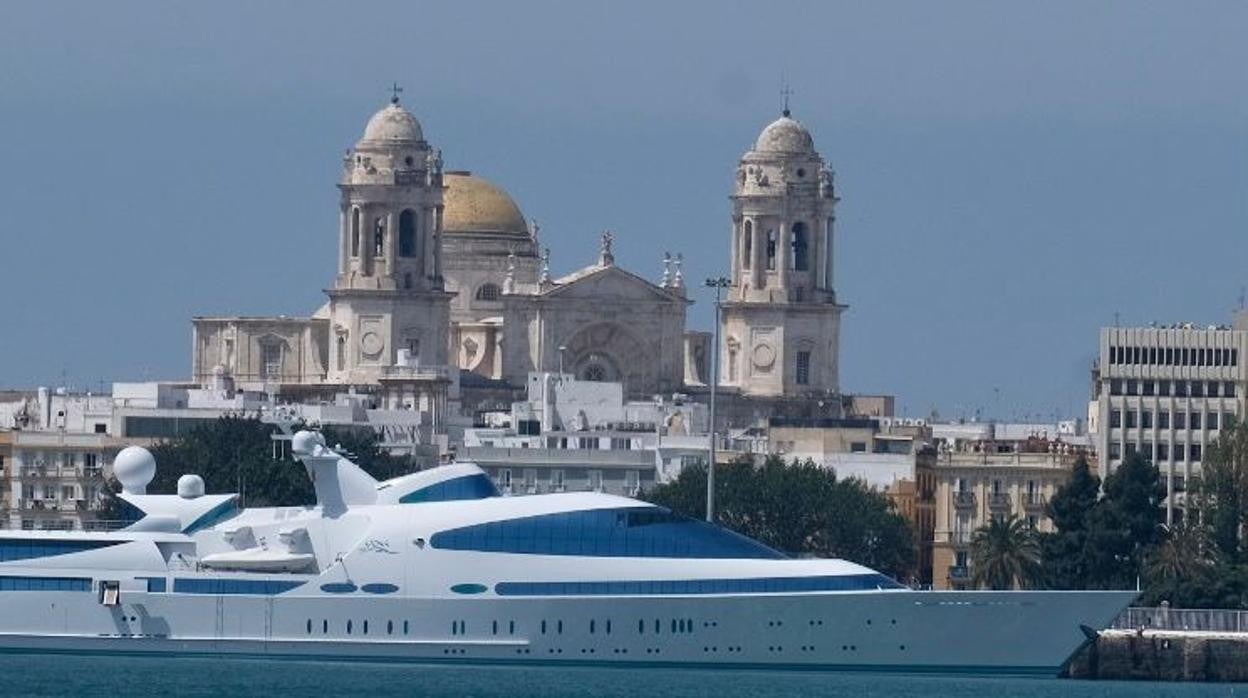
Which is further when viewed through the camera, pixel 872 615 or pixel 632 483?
pixel 632 483

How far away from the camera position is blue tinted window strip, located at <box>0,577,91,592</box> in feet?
429

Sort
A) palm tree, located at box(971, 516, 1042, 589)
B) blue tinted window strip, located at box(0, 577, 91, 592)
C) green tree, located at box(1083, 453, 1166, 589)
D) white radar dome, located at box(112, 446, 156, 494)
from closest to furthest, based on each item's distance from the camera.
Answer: blue tinted window strip, located at box(0, 577, 91, 592) < white radar dome, located at box(112, 446, 156, 494) < palm tree, located at box(971, 516, 1042, 589) < green tree, located at box(1083, 453, 1166, 589)

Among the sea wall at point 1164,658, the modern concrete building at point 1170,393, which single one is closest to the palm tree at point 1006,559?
the sea wall at point 1164,658

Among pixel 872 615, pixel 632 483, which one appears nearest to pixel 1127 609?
pixel 872 615

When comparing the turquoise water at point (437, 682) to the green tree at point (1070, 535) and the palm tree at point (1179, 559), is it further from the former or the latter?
the green tree at point (1070, 535)

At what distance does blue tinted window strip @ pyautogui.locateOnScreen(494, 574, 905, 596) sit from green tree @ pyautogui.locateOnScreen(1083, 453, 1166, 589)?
27641 millimetres

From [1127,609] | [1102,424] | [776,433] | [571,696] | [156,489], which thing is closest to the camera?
[571,696]

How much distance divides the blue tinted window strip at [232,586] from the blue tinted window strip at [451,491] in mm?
3047

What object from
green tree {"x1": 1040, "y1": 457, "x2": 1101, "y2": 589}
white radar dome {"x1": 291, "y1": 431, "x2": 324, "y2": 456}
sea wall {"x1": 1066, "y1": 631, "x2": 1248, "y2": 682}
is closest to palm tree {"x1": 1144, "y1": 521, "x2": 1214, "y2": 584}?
green tree {"x1": 1040, "y1": 457, "x2": 1101, "y2": 589}

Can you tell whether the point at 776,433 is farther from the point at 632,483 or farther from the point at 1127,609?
the point at 1127,609

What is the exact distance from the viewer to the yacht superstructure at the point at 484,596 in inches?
5128

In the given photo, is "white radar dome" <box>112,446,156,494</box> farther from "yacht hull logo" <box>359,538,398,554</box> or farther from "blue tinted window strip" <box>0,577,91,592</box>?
"yacht hull logo" <box>359,538,398,554</box>

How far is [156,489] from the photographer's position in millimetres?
165125

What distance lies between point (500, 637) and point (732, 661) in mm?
4695
